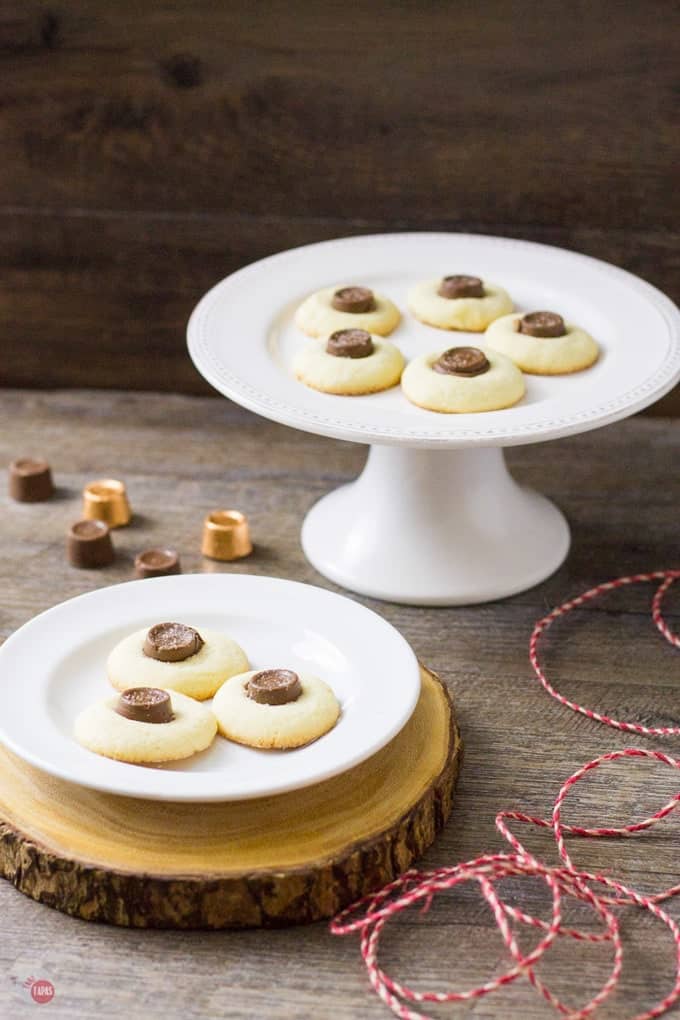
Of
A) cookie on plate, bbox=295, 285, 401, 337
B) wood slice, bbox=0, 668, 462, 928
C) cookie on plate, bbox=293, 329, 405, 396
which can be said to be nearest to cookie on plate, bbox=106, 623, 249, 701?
wood slice, bbox=0, 668, 462, 928

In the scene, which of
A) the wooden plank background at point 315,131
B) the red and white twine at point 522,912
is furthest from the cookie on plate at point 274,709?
the wooden plank background at point 315,131

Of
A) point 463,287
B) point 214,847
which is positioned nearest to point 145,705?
point 214,847

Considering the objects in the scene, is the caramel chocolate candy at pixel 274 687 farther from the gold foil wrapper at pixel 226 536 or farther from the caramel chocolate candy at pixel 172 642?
the gold foil wrapper at pixel 226 536

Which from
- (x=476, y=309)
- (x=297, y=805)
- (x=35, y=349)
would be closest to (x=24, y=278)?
(x=35, y=349)

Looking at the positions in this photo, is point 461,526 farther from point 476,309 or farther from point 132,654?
point 132,654

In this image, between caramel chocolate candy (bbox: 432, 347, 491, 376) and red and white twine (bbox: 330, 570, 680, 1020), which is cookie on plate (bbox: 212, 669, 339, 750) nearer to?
red and white twine (bbox: 330, 570, 680, 1020)

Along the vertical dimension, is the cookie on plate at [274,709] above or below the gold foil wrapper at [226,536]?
above

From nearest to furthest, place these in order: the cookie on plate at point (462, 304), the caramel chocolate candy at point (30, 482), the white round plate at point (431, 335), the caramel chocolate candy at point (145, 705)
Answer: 1. the caramel chocolate candy at point (145, 705)
2. the white round plate at point (431, 335)
3. the cookie on plate at point (462, 304)
4. the caramel chocolate candy at point (30, 482)

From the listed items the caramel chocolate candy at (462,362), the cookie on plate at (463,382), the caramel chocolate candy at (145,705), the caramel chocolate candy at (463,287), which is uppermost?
the caramel chocolate candy at (463,287)
